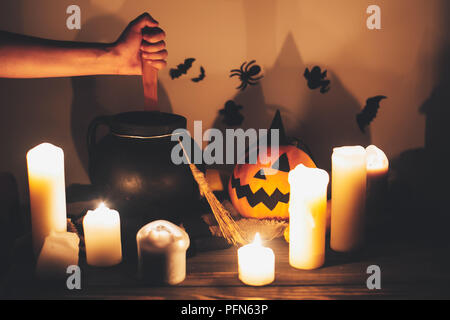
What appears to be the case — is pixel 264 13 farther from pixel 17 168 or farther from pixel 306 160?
pixel 17 168

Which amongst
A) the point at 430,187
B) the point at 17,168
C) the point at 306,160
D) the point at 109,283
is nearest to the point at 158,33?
the point at 306,160

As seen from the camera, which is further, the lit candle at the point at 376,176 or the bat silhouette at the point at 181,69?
the bat silhouette at the point at 181,69

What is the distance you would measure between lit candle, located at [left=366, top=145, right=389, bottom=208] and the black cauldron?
0.46 meters

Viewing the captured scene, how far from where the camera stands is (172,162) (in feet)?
3.69

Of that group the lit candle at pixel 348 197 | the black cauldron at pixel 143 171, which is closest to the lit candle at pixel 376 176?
the lit candle at pixel 348 197

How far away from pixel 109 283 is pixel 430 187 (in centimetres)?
108

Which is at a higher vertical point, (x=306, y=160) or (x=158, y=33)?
(x=158, y=33)

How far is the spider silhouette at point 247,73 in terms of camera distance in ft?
4.81

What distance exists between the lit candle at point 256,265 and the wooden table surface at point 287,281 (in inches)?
0.6

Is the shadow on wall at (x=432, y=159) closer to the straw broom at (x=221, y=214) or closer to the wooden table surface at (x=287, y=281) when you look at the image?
the wooden table surface at (x=287, y=281)

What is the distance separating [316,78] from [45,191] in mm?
848

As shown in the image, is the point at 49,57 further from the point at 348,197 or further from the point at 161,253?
the point at 348,197
